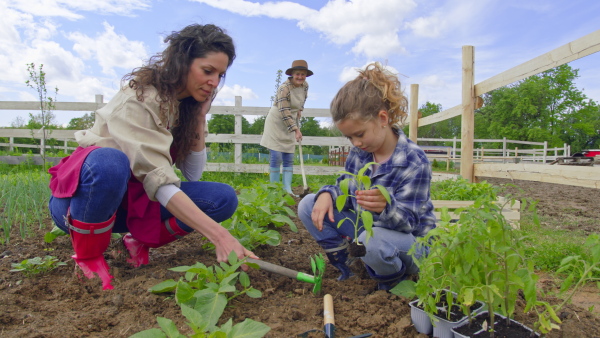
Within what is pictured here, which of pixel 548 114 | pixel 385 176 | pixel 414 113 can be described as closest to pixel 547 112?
pixel 548 114

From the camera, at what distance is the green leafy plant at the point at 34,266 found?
2025mm

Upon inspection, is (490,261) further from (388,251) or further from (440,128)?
(440,128)

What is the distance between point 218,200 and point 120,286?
673 mm

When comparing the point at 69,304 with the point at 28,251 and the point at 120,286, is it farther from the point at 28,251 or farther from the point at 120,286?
the point at 28,251

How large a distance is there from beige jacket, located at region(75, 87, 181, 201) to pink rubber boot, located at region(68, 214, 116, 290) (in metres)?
0.33

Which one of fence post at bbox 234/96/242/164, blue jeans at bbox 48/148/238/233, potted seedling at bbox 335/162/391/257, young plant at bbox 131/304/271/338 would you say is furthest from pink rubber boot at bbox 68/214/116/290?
fence post at bbox 234/96/242/164

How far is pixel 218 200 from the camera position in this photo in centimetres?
229

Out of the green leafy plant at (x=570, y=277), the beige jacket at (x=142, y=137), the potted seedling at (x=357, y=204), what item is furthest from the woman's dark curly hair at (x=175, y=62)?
the green leafy plant at (x=570, y=277)

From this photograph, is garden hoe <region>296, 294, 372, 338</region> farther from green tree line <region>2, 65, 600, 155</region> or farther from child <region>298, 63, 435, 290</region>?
green tree line <region>2, 65, 600, 155</region>

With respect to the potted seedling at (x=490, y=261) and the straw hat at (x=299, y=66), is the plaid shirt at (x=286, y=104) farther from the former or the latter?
the potted seedling at (x=490, y=261)

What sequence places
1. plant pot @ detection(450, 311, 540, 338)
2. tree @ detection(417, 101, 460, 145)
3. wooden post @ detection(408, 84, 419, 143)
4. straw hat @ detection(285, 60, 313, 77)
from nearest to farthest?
1. plant pot @ detection(450, 311, 540, 338)
2. straw hat @ detection(285, 60, 313, 77)
3. wooden post @ detection(408, 84, 419, 143)
4. tree @ detection(417, 101, 460, 145)

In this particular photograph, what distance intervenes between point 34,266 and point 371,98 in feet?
6.09

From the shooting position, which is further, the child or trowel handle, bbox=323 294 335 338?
the child

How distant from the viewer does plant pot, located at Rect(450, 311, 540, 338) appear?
4.23 feet
